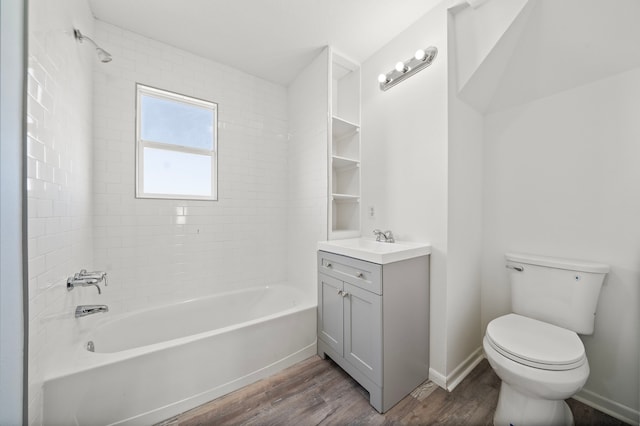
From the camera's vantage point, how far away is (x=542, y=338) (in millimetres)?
1192

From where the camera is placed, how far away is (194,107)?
7.17ft

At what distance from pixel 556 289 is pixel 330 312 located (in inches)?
57.4

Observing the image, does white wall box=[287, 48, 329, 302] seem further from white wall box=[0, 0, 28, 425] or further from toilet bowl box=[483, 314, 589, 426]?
white wall box=[0, 0, 28, 425]

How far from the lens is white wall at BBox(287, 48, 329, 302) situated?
2100 millimetres

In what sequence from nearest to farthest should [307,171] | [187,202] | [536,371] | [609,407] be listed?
[536,371]
[609,407]
[187,202]
[307,171]

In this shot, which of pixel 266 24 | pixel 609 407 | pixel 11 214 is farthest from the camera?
pixel 266 24

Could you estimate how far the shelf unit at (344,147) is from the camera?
2.09 m

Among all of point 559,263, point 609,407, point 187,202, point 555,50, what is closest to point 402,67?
point 555,50

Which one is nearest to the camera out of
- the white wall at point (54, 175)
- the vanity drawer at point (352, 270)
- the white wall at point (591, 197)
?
the white wall at point (54, 175)

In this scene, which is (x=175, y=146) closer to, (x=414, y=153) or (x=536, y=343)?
(x=414, y=153)

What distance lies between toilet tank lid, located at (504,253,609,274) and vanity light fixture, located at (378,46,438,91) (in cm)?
149

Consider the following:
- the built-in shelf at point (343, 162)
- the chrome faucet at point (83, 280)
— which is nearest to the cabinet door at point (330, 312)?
the built-in shelf at point (343, 162)

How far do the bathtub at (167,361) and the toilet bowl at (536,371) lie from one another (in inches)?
49.1

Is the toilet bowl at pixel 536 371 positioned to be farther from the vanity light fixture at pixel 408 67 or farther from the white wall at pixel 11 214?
the white wall at pixel 11 214
